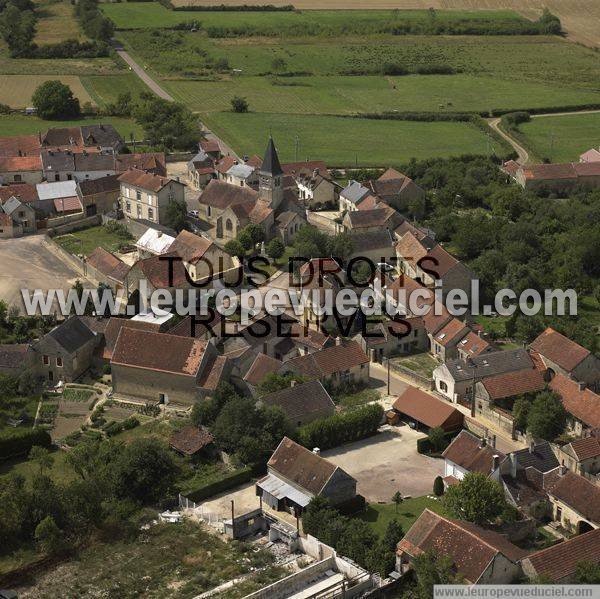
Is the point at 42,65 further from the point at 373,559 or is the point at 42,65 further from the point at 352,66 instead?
the point at 373,559

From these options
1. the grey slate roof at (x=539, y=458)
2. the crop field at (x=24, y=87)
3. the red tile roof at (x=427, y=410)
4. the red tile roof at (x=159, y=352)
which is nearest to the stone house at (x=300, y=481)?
the red tile roof at (x=427, y=410)

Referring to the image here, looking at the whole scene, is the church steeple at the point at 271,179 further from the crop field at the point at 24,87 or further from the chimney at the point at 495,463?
the crop field at the point at 24,87

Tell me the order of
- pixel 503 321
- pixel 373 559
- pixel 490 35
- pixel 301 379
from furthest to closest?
pixel 490 35, pixel 503 321, pixel 301 379, pixel 373 559

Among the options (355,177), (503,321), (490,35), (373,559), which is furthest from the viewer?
(490,35)

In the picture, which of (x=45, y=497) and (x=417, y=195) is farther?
(x=417, y=195)

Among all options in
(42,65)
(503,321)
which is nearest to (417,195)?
(503,321)

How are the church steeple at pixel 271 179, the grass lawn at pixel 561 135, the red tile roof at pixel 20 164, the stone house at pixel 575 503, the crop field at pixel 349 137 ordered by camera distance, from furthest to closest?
the grass lawn at pixel 561 135, the crop field at pixel 349 137, the red tile roof at pixel 20 164, the church steeple at pixel 271 179, the stone house at pixel 575 503
